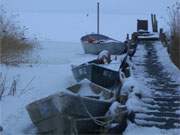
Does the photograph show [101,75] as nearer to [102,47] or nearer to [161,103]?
[161,103]

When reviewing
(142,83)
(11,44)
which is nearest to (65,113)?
(142,83)

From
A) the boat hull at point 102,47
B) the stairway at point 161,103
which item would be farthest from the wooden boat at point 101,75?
the boat hull at point 102,47

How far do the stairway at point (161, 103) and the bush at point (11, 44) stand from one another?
6.75 meters

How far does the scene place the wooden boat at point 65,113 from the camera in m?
11.6

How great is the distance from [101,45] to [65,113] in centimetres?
2109

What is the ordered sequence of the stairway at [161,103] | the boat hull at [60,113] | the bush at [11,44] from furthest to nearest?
1. the bush at [11,44]
2. the boat hull at [60,113]
3. the stairway at [161,103]

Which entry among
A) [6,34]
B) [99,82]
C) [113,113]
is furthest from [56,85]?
[113,113]

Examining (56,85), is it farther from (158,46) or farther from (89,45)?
(89,45)

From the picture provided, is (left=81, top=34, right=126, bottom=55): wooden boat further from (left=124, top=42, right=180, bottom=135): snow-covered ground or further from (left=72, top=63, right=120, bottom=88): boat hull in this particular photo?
(left=72, top=63, right=120, bottom=88): boat hull

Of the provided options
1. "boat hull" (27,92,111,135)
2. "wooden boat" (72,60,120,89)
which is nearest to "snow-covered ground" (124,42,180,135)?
"wooden boat" (72,60,120,89)

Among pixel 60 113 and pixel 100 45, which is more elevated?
pixel 60 113

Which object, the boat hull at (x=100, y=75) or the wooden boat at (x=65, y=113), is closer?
the wooden boat at (x=65, y=113)

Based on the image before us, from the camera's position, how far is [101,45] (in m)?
32.6

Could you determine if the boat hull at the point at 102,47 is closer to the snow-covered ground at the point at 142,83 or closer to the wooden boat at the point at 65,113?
the snow-covered ground at the point at 142,83
